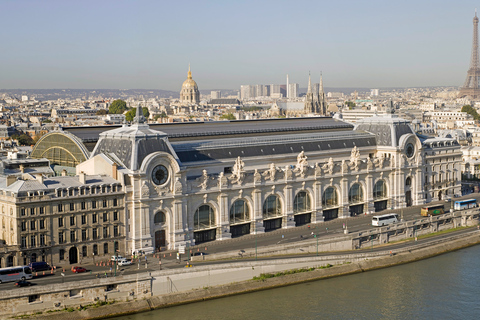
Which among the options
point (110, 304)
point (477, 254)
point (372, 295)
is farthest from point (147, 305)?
point (477, 254)

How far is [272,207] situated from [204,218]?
933cm

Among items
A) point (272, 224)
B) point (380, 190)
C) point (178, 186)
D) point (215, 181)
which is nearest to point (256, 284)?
point (178, 186)

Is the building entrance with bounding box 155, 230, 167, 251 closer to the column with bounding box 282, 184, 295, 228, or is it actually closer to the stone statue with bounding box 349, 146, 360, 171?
the column with bounding box 282, 184, 295, 228

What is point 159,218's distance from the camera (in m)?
72.4

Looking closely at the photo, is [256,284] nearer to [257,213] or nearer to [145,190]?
[145,190]

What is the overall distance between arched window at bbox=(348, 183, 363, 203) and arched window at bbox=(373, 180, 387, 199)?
2.72 meters

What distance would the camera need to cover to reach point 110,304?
59.2m

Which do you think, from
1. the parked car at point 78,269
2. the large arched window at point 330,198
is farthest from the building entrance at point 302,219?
the parked car at point 78,269

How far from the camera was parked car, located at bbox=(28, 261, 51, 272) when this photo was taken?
62938 mm

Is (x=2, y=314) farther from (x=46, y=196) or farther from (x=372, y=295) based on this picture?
(x=372, y=295)

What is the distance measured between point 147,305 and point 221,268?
7771 mm

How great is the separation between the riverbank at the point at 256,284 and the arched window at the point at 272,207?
11.9 metres

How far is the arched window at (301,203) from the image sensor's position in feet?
276

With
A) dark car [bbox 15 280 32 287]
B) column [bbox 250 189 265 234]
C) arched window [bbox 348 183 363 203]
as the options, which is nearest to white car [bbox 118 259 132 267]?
dark car [bbox 15 280 32 287]
